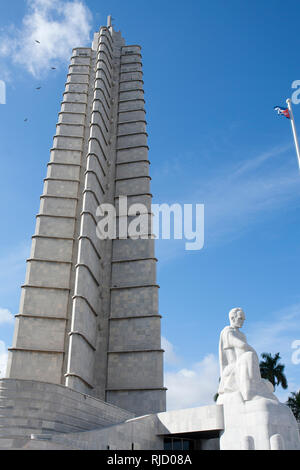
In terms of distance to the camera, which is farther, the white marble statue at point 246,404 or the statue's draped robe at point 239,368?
the statue's draped robe at point 239,368

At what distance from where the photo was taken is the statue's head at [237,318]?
1228 cm

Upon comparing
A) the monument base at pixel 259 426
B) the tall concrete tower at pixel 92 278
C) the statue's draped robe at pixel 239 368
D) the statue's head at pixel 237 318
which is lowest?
the monument base at pixel 259 426

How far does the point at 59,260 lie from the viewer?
75.4ft

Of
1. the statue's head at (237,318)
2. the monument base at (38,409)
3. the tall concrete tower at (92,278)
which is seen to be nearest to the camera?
the monument base at (38,409)

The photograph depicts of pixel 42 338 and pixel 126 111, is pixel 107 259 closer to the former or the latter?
pixel 42 338

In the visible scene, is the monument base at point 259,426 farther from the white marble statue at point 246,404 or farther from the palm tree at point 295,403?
the palm tree at point 295,403

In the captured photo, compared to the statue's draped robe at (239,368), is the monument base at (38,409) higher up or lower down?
lower down

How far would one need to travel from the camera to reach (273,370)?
3152 centimetres

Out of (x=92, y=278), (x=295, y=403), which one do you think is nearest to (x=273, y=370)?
(x=295, y=403)

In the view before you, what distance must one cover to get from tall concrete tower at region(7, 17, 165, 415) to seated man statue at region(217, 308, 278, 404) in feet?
26.0

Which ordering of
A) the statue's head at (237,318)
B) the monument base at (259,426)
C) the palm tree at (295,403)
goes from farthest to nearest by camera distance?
the palm tree at (295,403) < the statue's head at (237,318) < the monument base at (259,426)

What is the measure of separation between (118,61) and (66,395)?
1141 inches

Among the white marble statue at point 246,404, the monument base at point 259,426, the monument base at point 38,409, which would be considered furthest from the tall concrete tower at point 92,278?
the monument base at point 259,426
